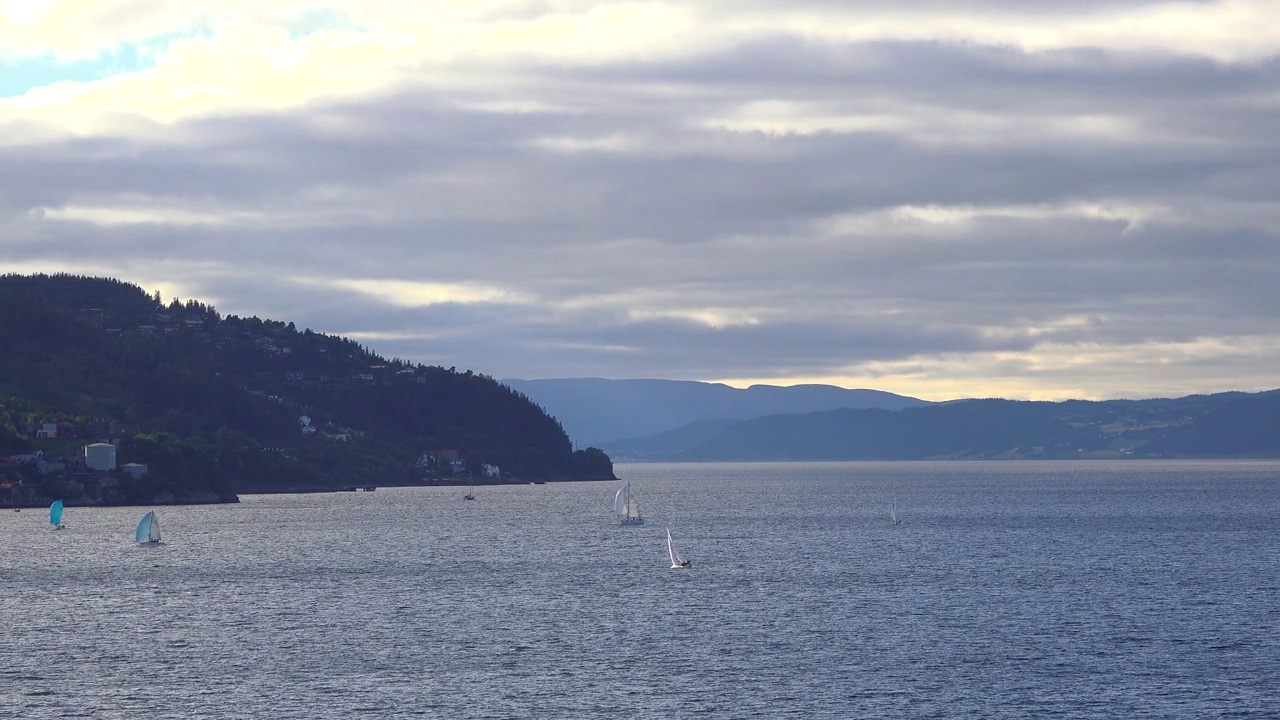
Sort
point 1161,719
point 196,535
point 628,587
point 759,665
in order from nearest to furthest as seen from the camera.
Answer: point 1161,719 < point 759,665 < point 628,587 < point 196,535

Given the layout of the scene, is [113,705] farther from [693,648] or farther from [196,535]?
[196,535]

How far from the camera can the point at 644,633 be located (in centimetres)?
9488

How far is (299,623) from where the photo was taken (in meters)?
101

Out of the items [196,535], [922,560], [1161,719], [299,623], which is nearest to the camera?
[1161,719]

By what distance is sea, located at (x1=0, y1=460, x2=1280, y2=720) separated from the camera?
7238cm

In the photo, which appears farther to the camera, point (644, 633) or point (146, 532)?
point (146, 532)

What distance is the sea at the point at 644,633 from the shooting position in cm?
7238

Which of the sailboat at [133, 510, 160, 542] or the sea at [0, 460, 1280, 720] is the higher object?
the sailboat at [133, 510, 160, 542]

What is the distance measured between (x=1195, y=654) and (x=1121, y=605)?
2343cm

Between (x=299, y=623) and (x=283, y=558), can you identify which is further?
(x=283, y=558)

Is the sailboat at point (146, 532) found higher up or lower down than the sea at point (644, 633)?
higher up

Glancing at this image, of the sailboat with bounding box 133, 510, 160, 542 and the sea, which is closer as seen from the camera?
the sea

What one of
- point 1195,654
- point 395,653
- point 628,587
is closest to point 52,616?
point 395,653

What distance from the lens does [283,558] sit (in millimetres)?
152000
